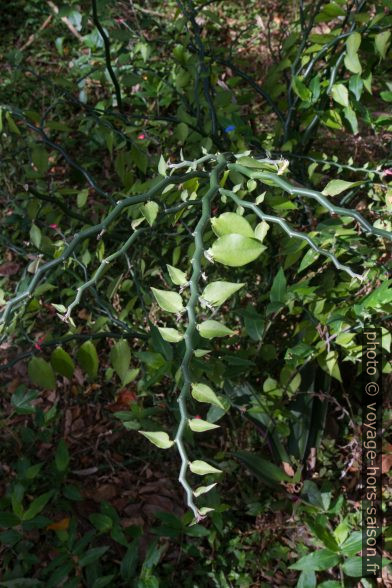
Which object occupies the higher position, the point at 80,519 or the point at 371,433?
the point at 371,433

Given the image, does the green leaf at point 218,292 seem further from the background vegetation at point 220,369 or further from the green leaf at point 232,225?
the background vegetation at point 220,369

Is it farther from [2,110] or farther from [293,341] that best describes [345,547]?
[2,110]

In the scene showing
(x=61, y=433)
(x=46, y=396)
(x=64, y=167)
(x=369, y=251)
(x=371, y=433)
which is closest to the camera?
(x=369, y=251)

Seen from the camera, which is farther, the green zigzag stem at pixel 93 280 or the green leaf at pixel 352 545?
the green leaf at pixel 352 545

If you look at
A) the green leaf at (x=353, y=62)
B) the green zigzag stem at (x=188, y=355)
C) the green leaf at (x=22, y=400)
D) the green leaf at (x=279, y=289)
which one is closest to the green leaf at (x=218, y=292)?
the green zigzag stem at (x=188, y=355)

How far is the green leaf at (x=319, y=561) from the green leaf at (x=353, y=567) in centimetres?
2

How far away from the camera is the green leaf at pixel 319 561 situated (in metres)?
1.28

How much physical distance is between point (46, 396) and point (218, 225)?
150 cm

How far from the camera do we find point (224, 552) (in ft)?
5.14

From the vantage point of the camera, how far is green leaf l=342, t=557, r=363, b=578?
1.26m

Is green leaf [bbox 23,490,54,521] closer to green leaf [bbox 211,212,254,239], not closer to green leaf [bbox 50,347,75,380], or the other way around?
green leaf [bbox 50,347,75,380]

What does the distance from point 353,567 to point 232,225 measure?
0.91 meters

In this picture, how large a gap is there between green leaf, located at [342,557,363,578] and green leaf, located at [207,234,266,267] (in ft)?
2.92

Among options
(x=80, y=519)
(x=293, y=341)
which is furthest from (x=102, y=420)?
(x=293, y=341)
